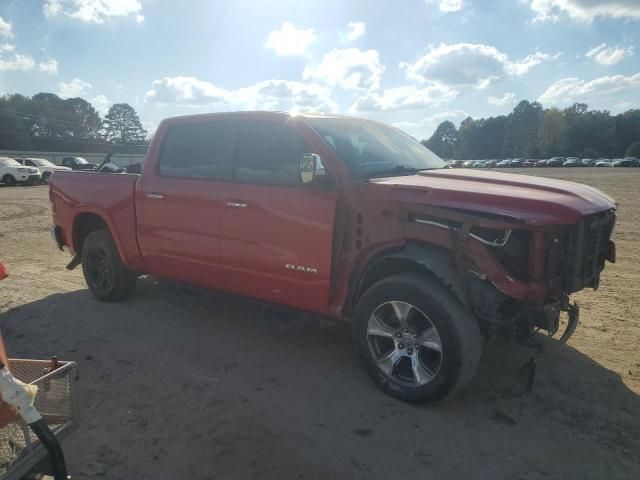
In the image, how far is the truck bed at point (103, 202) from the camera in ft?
17.5

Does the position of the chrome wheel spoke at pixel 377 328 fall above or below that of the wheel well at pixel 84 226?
below

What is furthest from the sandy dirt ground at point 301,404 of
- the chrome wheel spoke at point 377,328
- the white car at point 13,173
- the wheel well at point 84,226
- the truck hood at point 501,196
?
the white car at point 13,173

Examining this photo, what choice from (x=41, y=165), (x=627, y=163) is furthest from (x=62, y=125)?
(x=627, y=163)

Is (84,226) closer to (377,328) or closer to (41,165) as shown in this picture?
(377,328)

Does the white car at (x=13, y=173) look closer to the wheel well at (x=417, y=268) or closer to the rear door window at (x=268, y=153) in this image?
the rear door window at (x=268, y=153)

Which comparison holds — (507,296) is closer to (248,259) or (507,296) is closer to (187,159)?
(248,259)

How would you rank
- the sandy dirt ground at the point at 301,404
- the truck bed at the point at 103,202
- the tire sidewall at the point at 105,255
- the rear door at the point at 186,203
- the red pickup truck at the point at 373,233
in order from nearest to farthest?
1. the sandy dirt ground at the point at 301,404
2. the red pickup truck at the point at 373,233
3. the rear door at the point at 186,203
4. the truck bed at the point at 103,202
5. the tire sidewall at the point at 105,255

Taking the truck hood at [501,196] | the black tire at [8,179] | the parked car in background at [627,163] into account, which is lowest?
the black tire at [8,179]

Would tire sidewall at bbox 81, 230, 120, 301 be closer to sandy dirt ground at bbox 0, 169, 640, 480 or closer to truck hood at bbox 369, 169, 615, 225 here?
sandy dirt ground at bbox 0, 169, 640, 480

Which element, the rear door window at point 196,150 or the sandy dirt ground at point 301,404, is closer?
the sandy dirt ground at point 301,404

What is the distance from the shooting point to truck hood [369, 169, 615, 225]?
3.08 metres

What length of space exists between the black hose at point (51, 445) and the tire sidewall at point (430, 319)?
6.92ft

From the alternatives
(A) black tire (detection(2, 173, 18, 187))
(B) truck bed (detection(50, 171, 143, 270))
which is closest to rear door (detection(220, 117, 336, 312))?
(B) truck bed (detection(50, 171, 143, 270))

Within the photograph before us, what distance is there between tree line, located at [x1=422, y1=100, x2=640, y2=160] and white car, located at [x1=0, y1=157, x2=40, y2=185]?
280ft
